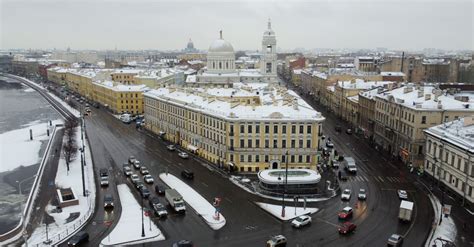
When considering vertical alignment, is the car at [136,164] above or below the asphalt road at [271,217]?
above

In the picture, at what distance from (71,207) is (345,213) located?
32.8 meters

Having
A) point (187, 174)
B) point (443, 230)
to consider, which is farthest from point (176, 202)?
point (443, 230)

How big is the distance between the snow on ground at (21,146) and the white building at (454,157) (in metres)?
66.0

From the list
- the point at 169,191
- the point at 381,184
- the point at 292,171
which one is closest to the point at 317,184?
the point at 292,171

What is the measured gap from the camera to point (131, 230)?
44375 mm

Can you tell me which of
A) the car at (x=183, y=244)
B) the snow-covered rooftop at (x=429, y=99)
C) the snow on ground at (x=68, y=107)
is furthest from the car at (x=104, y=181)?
the snow on ground at (x=68, y=107)

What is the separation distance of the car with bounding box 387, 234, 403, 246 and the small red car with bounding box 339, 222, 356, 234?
4213mm

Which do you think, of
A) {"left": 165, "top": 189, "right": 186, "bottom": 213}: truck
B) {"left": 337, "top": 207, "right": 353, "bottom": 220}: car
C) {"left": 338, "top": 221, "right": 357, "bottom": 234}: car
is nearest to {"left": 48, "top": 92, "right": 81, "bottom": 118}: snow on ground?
{"left": 165, "top": 189, "right": 186, "bottom": 213}: truck

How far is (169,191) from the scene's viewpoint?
52.9m

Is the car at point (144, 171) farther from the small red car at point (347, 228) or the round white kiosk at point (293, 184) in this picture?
the small red car at point (347, 228)

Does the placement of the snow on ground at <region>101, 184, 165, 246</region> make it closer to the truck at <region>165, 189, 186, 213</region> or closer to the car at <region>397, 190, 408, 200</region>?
the truck at <region>165, 189, 186, 213</region>

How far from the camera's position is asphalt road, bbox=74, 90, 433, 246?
43219mm

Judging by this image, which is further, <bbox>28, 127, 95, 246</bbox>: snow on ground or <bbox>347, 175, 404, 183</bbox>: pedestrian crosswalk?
<bbox>347, 175, 404, 183</bbox>: pedestrian crosswalk

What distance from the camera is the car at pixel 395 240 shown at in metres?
41.0
